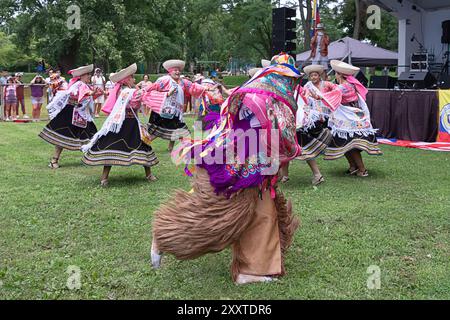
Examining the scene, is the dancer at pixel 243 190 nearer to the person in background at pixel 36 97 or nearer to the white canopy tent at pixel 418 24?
the white canopy tent at pixel 418 24

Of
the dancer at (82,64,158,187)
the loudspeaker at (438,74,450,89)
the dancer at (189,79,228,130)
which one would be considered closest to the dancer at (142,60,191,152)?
the dancer at (189,79,228,130)

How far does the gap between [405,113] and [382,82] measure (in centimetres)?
233

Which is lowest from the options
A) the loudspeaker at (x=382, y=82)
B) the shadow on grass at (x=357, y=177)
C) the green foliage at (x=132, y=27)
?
the shadow on grass at (x=357, y=177)

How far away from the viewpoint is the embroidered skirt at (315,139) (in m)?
7.44

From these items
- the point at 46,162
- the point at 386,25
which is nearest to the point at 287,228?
the point at 46,162

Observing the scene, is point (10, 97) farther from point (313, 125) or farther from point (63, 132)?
point (313, 125)

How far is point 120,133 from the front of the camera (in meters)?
7.19

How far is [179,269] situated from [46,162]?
603 cm

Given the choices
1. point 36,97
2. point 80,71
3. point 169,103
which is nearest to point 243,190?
point 80,71

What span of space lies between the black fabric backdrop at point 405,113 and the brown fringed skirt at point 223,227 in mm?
8705

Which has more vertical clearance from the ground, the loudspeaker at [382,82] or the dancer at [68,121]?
the loudspeaker at [382,82]

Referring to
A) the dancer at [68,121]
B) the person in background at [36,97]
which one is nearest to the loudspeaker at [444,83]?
the dancer at [68,121]

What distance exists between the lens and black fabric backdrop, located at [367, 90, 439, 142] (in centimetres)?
1161

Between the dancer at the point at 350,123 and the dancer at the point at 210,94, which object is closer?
the dancer at the point at 210,94
